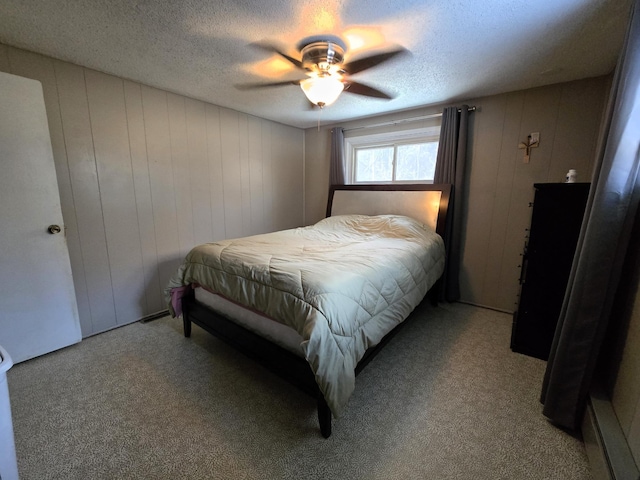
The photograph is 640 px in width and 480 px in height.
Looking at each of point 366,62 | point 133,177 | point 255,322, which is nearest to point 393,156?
point 366,62

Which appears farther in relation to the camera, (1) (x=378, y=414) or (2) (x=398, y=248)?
(2) (x=398, y=248)

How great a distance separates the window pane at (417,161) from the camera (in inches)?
132

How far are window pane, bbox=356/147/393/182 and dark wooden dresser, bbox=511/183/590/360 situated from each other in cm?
196

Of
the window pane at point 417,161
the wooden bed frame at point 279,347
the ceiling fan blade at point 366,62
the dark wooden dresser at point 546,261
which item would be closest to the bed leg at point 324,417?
the wooden bed frame at point 279,347

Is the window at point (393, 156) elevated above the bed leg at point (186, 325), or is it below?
above

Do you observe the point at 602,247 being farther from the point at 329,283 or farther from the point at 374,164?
the point at 374,164

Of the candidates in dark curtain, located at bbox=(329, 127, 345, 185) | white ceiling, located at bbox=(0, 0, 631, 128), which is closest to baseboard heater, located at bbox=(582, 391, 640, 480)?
white ceiling, located at bbox=(0, 0, 631, 128)

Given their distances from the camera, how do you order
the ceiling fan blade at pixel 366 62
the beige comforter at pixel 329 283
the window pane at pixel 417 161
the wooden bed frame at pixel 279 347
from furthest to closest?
the window pane at pixel 417 161
the ceiling fan blade at pixel 366 62
the wooden bed frame at pixel 279 347
the beige comforter at pixel 329 283

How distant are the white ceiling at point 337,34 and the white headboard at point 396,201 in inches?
42.4

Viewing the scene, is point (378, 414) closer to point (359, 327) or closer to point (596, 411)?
point (359, 327)

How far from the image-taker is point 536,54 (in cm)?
196

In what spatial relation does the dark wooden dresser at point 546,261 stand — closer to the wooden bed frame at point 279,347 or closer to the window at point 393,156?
the wooden bed frame at point 279,347

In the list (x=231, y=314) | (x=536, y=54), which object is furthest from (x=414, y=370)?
(x=536, y=54)

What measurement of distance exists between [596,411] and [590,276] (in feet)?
2.20
